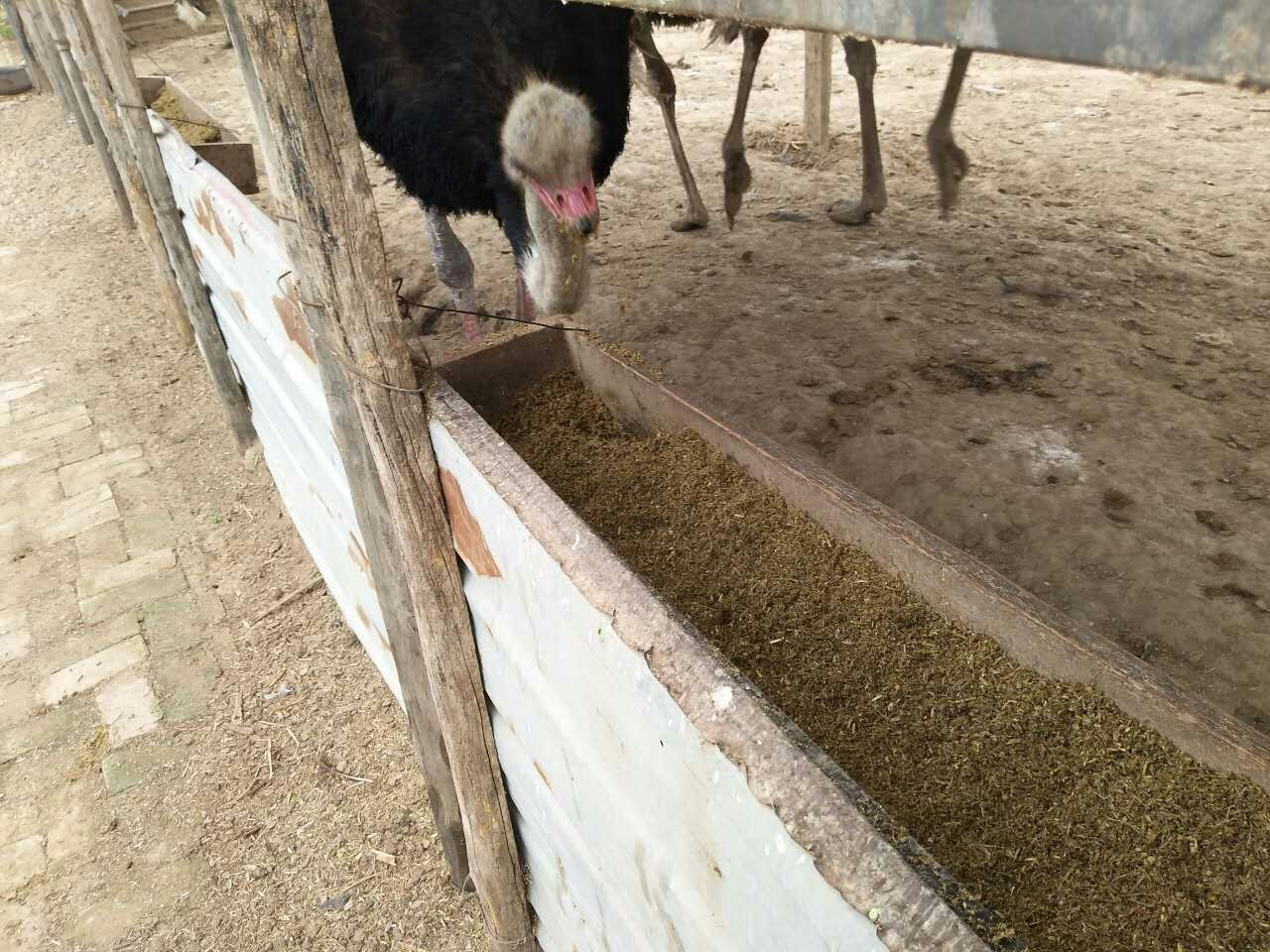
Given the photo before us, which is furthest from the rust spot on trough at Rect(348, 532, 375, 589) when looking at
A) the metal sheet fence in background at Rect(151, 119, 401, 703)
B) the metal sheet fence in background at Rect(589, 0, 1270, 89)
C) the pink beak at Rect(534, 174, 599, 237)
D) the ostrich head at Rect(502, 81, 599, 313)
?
the metal sheet fence in background at Rect(589, 0, 1270, 89)

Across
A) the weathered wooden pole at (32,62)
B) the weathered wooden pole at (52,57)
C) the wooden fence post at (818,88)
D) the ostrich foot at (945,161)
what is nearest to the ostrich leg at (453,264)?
the ostrich foot at (945,161)

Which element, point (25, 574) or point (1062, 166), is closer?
point (25, 574)

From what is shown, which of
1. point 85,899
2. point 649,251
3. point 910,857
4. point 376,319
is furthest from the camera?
point 649,251

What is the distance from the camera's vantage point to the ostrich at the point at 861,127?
2.37 m

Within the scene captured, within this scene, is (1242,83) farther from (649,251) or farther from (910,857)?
(649,251)

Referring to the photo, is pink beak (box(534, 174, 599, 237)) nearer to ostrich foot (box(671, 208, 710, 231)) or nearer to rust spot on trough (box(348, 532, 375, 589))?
rust spot on trough (box(348, 532, 375, 589))

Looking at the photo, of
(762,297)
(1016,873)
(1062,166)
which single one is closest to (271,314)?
(1016,873)

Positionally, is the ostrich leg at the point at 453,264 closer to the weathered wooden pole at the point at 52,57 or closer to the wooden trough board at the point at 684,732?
the wooden trough board at the point at 684,732

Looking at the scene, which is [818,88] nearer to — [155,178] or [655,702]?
[155,178]

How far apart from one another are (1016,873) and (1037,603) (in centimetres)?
39

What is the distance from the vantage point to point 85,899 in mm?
1996

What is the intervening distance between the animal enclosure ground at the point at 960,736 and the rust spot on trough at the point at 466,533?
0.29 m

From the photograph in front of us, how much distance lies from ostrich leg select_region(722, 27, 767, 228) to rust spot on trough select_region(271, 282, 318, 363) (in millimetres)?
2531

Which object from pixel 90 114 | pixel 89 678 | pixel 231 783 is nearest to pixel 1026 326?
pixel 231 783
